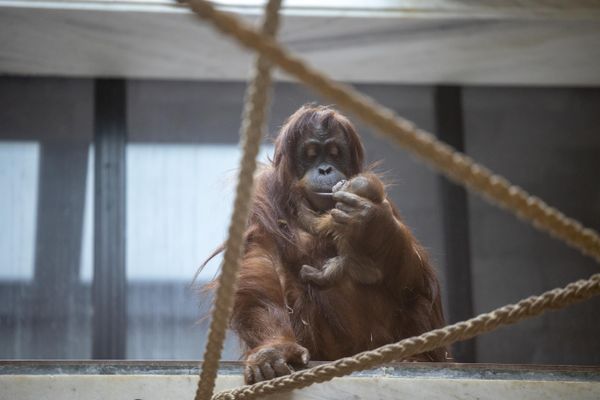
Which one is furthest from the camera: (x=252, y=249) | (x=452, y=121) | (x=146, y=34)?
(x=452, y=121)

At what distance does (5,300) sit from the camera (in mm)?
5398

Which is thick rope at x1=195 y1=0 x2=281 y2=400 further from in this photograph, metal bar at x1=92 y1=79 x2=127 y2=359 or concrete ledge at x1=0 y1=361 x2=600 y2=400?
metal bar at x1=92 y1=79 x2=127 y2=359

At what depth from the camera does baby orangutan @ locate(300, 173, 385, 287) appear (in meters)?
3.26

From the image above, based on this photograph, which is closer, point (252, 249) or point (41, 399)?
point (41, 399)

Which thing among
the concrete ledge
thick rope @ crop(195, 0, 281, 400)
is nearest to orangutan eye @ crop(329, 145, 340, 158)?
the concrete ledge

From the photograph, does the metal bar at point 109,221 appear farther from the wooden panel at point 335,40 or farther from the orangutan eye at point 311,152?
the orangutan eye at point 311,152

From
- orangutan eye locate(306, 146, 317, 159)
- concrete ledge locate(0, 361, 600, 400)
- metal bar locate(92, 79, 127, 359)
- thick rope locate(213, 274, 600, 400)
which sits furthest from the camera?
metal bar locate(92, 79, 127, 359)

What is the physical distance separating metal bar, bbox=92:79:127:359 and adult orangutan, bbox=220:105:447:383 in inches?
77.8

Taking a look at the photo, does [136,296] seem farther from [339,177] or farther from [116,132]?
[339,177]

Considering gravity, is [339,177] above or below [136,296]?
above

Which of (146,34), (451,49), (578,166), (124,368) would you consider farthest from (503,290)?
(124,368)

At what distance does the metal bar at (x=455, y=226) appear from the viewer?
561cm

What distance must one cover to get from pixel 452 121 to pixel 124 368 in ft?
11.8

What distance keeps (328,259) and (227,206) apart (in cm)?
230
